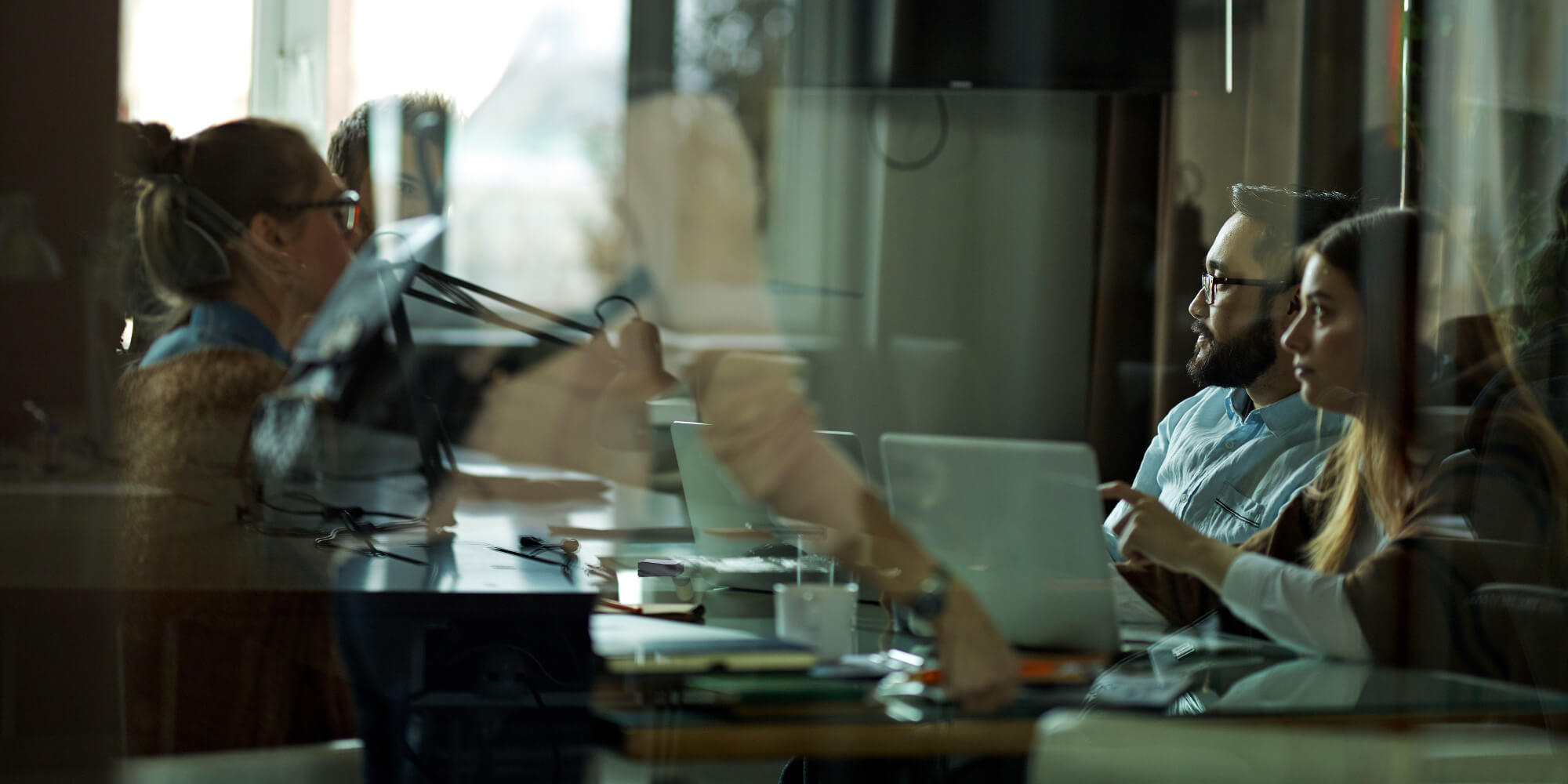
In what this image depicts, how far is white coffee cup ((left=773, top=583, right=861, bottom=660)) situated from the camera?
980 mm

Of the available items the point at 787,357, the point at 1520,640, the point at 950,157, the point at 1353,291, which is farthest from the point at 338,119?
the point at 1520,640

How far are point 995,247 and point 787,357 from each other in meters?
0.54

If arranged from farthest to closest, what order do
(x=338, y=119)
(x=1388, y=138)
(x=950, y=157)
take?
1. (x=950, y=157)
2. (x=1388, y=138)
3. (x=338, y=119)

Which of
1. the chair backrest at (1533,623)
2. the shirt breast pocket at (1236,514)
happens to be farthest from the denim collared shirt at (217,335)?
the chair backrest at (1533,623)

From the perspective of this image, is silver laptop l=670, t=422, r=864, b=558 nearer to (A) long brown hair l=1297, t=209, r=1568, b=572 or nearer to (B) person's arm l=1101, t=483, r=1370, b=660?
(B) person's arm l=1101, t=483, r=1370, b=660

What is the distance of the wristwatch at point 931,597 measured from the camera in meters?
0.98

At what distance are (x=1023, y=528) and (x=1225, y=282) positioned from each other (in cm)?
43

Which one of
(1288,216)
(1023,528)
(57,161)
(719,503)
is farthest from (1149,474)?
(57,161)

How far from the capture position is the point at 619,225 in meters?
1.03

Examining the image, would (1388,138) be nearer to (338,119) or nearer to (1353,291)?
(1353,291)

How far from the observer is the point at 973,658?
37.5 inches

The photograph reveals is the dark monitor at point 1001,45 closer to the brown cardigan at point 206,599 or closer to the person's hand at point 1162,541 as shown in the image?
the person's hand at point 1162,541

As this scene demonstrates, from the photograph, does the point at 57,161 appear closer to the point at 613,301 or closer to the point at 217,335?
the point at 217,335

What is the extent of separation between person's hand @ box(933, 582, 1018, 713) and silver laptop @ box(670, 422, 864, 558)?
151 mm
